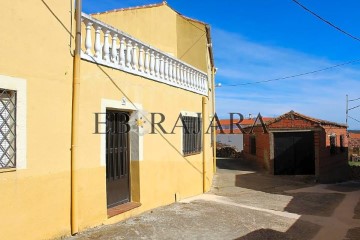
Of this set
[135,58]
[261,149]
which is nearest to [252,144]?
[261,149]

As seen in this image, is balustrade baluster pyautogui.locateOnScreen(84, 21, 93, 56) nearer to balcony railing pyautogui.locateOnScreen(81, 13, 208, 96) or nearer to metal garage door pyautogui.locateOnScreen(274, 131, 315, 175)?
balcony railing pyautogui.locateOnScreen(81, 13, 208, 96)

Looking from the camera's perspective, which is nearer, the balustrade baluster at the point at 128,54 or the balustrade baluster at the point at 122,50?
the balustrade baluster at the point at 122,50

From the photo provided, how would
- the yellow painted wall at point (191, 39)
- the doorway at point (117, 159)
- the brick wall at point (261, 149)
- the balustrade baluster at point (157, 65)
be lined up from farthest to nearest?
1. the brick wall at point (261, 149)
2. the yellow painted wall at point (191, 39)
3. the balustrade baluster at point (157, 65)
4. the doorway at point (117, 159)

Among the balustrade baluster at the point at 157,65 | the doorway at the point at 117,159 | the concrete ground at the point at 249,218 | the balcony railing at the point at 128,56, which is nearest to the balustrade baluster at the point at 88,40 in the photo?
the balcony railing at the point at 128,56

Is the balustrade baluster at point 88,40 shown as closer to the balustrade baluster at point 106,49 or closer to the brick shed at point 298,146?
the balustrade baluster at point 106,49

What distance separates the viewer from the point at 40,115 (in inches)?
200

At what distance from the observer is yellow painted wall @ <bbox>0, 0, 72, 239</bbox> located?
457cm

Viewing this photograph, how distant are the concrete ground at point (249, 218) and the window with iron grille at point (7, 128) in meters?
1.64

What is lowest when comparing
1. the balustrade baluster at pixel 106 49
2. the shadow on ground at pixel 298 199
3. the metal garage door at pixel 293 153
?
the shadow on ground at pixel 298 199

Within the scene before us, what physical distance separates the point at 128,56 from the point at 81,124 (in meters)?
2.02

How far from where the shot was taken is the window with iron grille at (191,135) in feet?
34.7

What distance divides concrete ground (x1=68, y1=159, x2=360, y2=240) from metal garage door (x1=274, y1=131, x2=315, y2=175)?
4.31 metres

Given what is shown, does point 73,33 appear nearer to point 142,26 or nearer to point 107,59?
point 107,59

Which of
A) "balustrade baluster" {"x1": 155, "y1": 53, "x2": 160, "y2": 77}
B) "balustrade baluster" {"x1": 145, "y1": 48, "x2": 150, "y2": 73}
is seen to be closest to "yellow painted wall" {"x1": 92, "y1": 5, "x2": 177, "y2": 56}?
"balustrade baluster" {"x1": 155, "y1": 53, "x2": 160, "y2": 77}
